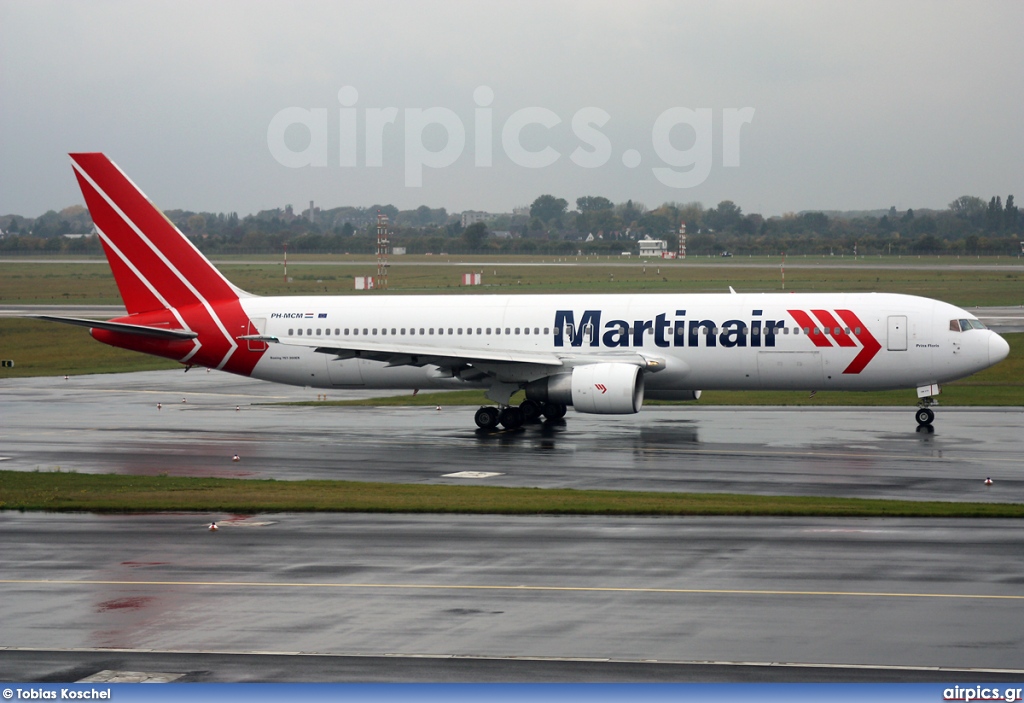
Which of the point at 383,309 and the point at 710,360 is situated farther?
the point at 383,309

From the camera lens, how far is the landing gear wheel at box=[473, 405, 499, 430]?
3731 cm

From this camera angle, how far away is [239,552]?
67.0 feet

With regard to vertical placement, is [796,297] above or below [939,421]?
above

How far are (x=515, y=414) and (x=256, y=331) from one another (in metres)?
9.40

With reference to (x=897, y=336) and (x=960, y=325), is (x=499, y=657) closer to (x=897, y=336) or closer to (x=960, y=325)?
(x=897, y=336)

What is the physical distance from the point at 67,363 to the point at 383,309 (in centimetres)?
2980

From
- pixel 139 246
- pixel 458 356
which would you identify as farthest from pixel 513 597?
pixel 139 246

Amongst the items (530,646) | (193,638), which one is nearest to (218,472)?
(193,638)

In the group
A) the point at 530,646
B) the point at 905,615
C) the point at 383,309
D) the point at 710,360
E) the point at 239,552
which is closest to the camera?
the point at 530,646

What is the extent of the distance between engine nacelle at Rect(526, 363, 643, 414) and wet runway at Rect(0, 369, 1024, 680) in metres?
2.44

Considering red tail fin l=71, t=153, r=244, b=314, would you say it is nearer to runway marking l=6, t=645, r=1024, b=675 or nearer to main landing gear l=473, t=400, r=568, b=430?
main landing gear l=473, t=400, r=568, b=430

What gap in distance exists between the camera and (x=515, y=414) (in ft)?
124

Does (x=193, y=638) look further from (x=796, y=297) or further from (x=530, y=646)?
(x=796, y=297)

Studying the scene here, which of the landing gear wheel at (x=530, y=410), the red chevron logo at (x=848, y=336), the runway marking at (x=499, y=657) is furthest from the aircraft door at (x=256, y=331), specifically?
the runway marking at (x=499, y=657)
